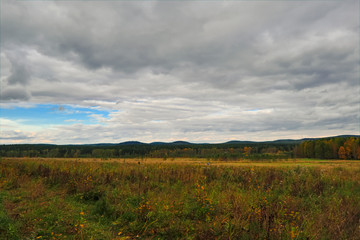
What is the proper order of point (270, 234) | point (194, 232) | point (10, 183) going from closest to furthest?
point (270, 234) → point (194, 232) → point (10, 183)

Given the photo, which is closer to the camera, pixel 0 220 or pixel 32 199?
pixel 0 220

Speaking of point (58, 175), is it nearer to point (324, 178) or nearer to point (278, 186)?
point (278, 186)

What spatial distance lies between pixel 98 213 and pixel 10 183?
659 centimetres

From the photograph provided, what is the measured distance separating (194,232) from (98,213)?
3682 millimetres

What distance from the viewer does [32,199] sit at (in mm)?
8641

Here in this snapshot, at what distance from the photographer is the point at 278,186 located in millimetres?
11758

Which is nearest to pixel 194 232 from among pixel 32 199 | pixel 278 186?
pixel 32 199

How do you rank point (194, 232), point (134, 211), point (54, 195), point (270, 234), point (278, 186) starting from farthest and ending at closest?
point (278, 186), point (54, 195), point (134, 211), point (194, 232), point (270, 234)

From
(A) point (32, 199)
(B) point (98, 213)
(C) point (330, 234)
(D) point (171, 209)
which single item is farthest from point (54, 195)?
(C) point (330, 234)

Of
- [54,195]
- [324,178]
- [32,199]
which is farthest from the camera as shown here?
[324,178]

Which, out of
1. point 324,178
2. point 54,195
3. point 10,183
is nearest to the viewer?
point 54,195

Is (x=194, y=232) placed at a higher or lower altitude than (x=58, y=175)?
lower

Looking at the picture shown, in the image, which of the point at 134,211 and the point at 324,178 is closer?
the point at 134,211

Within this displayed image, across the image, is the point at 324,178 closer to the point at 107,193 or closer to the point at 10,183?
the point at 107,193
